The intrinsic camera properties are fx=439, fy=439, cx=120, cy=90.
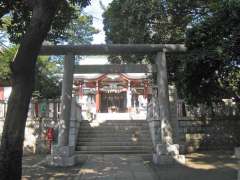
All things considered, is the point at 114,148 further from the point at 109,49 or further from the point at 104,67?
the point at 109,49

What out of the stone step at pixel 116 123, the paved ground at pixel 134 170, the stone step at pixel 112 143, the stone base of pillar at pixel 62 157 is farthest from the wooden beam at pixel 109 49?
Answer: the stone step at pixel 116 123

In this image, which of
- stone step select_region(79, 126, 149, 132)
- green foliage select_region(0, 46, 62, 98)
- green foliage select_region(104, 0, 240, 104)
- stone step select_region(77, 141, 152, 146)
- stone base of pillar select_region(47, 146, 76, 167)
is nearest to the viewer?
green foliage select_region(104, 0, 240, 104)

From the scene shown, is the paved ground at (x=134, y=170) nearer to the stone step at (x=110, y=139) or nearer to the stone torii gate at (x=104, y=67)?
the stone torii gate at (x=104, y=67)

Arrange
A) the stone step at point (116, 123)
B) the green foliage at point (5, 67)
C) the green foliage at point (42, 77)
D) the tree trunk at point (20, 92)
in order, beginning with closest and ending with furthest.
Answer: the tree trunk at point (20, 92) → the stone step at point (116, 123) → the green foliage at point (5, 67) → the green foliage at point (42, 77)

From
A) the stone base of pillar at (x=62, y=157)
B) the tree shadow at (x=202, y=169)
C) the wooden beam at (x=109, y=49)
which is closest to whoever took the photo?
the tree shadow at (x=202, y=169)

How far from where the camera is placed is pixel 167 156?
50.9ft

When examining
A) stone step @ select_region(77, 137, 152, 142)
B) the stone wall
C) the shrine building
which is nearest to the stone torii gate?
stone step @ select_region(77, 137, 152, 142)

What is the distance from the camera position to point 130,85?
3719 cm

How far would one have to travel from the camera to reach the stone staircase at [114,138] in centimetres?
1897

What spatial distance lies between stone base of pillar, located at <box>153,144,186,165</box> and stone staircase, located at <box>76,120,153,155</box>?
3006 mm

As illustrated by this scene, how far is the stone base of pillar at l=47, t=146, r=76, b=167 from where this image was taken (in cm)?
1524

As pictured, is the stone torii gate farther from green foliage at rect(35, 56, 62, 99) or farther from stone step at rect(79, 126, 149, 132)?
green foliage at rect(35, 56, 62, 99)

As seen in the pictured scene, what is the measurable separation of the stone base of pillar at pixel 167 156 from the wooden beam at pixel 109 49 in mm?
3775

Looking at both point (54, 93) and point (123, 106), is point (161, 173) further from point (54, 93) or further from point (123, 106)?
point (123, 106)
